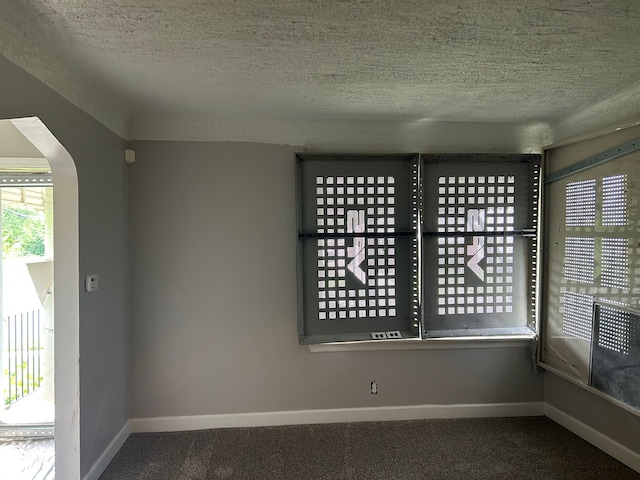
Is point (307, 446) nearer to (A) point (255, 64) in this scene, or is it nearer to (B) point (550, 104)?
(A) point (255, 64)

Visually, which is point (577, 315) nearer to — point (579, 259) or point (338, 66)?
point (579, 259)

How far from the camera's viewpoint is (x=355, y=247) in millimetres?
2400

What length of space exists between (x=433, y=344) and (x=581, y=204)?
4.52ft

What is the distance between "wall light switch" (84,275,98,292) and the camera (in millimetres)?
1788

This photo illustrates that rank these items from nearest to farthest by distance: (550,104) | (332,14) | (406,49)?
1. (332,14)
2. (406,49)
3. (550,104)

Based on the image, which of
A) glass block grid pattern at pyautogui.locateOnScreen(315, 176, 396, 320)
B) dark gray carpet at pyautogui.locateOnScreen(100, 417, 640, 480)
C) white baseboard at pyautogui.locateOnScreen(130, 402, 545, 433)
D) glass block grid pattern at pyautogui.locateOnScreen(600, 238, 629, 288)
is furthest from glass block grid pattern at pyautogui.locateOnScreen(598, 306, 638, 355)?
glass block grid pattern at pyautogui.locateOnScreen(315, 176, 396, 320)

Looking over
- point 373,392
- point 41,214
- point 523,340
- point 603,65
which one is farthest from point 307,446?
point 603,65

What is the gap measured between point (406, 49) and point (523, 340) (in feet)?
7.43

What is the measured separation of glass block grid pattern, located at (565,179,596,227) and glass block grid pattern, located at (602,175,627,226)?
6cm

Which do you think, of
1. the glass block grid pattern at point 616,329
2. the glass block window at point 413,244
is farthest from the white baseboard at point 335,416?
the glass block grid pattern at point 616,329

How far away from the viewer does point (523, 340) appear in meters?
2.53

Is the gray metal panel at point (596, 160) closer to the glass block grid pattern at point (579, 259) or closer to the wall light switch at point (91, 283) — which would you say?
the glass block grid pattern at point (579, 259)

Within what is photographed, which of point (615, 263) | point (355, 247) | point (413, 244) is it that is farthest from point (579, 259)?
point (355, 247)

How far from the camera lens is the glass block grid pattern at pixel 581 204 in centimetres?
211
